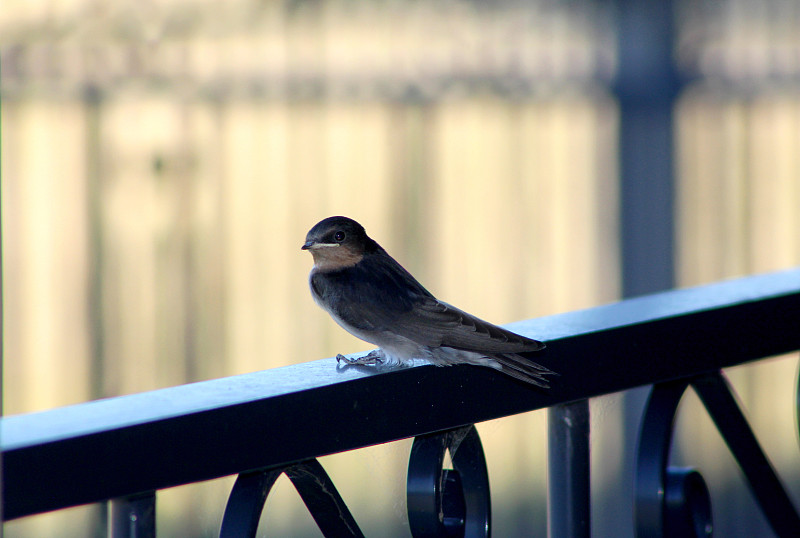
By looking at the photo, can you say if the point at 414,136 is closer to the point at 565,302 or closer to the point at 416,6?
the point at 416,6

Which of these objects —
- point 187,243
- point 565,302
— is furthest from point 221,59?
point 565,302

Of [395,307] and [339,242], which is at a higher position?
[339,242]

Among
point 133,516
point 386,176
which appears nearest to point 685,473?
point 133,516

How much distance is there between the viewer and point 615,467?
4.57m

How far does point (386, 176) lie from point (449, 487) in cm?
309

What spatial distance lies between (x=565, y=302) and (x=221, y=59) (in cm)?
187

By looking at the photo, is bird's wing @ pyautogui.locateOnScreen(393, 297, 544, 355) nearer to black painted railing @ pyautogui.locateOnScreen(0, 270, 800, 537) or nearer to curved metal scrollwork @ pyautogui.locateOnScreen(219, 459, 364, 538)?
black painted railing @ pyautogui.locateOnScreen(0, 270, 800, 537)

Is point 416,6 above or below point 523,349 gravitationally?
above

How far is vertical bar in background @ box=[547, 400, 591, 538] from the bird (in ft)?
0.33

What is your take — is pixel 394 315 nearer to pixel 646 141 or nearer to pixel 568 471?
pixel 568 471

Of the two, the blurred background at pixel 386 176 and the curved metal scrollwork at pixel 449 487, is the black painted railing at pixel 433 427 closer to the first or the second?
the curved metal scrollwork at pixel 449 487

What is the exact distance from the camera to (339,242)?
1826mm

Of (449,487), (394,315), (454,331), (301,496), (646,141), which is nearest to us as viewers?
(301,496)

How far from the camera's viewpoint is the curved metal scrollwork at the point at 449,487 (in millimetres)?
1058
